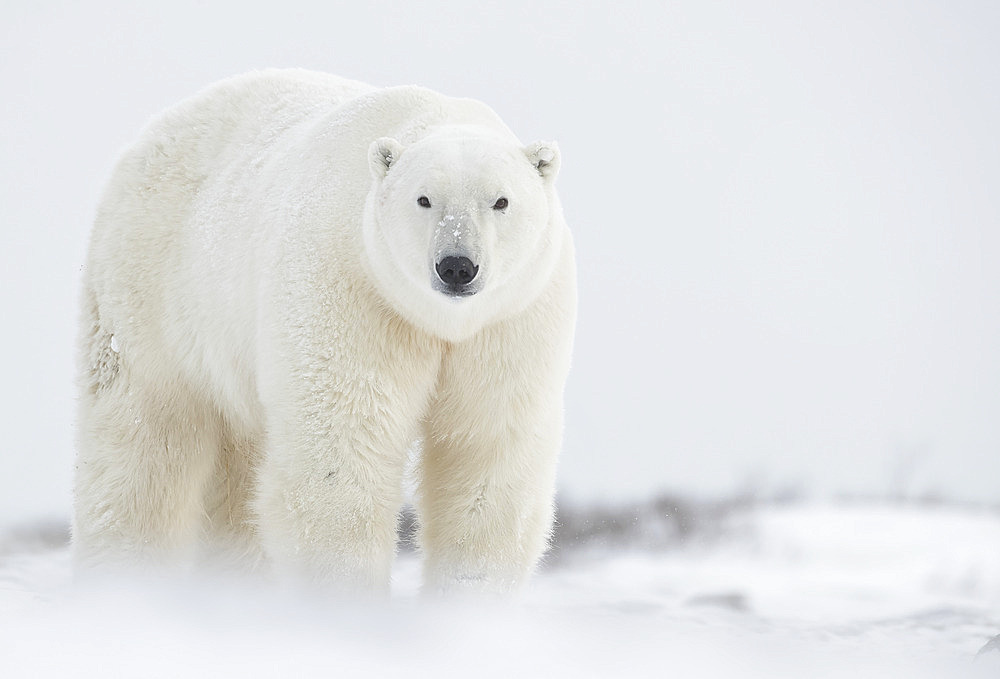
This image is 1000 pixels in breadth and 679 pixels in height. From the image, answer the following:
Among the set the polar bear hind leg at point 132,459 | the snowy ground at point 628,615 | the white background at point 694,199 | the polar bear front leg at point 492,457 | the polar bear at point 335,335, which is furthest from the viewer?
the white background at point 694,199

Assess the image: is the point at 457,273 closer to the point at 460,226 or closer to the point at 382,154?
the point at 460,226

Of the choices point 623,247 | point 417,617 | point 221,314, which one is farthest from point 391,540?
point 623,247

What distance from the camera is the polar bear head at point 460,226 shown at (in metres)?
3.69

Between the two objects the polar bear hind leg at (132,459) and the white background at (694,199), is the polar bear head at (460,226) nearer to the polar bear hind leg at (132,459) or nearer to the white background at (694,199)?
the polar bear hind leg at (132,459)

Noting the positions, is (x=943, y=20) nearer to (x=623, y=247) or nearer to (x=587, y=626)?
(x=623, y=247)

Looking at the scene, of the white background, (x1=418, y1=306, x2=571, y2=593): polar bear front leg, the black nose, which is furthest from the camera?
the white background

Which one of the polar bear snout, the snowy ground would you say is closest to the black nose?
the polar bear snout

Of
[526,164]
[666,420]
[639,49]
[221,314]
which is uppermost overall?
[639,49]

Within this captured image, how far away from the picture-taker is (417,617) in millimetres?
3920

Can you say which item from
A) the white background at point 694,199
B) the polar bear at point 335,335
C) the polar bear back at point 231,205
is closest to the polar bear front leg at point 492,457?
the polar bear at point 335,335

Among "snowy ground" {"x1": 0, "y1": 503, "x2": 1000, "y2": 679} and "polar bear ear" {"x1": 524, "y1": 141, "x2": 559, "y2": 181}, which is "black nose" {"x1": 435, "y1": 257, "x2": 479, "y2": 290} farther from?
"snowy ground" {"x1": 0, "y1": 503, "x2": 1000, "y2": 679}

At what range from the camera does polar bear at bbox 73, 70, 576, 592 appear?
3908 mm

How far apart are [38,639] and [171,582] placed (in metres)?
1.71

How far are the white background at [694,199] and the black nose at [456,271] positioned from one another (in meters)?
4.55
